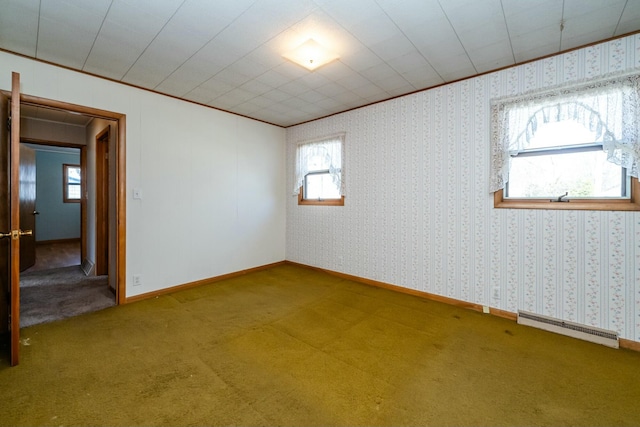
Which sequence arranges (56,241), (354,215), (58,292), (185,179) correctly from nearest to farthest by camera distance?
1. (58,292)
2. (185,179)
3. (354,215)
4. (56,241)

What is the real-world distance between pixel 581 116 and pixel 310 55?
2548 mm

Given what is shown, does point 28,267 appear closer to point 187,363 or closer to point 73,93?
point 73,93

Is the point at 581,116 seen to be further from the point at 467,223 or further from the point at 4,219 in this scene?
the point at 4,219

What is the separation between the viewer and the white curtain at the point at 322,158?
4426 mm

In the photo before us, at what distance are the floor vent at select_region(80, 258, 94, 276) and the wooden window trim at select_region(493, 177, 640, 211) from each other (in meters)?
5.97

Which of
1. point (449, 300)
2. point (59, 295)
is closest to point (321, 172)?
point (449, 300)

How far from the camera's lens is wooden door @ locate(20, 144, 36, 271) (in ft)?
14.7

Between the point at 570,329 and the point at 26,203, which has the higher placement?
the point at 26,203

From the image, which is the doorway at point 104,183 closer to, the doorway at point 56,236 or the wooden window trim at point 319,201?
the doorway at point 56,236

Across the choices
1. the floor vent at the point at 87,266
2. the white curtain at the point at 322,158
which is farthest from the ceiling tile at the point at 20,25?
the white curtain at the point at 322,158

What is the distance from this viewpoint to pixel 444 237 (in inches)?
131

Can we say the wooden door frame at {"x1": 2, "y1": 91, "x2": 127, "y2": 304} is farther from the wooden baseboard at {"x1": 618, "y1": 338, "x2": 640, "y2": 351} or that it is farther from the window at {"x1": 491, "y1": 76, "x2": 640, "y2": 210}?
the wooden baseboard at {"x1": 618, "y1": 338, "x2": 640, "y2": 351}

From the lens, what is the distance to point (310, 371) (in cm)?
197

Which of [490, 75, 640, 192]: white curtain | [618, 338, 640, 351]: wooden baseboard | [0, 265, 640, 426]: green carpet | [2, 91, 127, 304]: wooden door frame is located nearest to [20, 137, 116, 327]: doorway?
[2, 91, 127, 304]: wooden door frame
